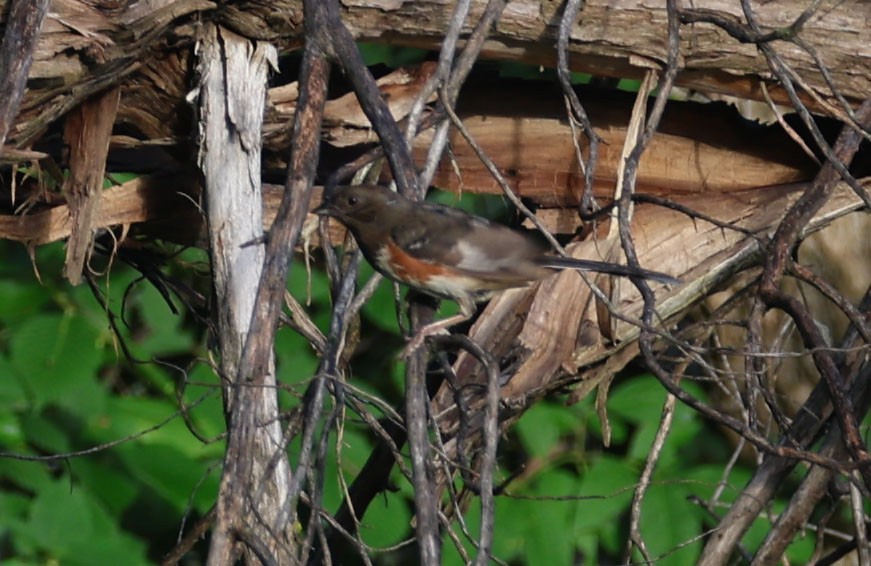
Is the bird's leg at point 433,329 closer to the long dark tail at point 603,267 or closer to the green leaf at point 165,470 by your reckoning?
the long dark tail at point 603,267

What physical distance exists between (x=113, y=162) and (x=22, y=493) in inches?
75.3

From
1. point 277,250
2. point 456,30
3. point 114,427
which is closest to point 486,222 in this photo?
point 456,30

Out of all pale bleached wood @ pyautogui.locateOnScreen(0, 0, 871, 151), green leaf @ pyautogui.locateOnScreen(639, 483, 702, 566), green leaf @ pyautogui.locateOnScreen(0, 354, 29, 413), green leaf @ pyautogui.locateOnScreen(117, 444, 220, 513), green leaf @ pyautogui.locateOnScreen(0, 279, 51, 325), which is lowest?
green leaf @ pyautogui.locateOnScreen(117, 444, 220, 513)

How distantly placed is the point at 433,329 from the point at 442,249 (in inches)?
16.8

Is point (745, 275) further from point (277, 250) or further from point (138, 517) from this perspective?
point (138, 517)

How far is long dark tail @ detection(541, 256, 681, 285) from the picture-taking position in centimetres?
289

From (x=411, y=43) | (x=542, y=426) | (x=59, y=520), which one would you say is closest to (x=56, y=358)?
(x=59, y=520)

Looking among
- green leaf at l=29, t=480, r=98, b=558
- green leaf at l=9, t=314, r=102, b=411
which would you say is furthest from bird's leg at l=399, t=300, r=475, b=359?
green leaf at l=9, t=314, r=102, b=411

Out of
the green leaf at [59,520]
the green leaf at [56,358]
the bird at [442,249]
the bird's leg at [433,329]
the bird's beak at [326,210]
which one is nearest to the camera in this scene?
the bird's leg at [433,329]

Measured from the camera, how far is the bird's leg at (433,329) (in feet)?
7.94

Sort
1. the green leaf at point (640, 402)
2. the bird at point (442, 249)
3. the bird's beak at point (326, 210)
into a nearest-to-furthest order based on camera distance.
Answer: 1. the bird at point (442, 249)
2. the bird's beak at point (326, 210)
3. the green leaf at point (640, 402)

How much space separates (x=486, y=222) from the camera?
3332 millimetres

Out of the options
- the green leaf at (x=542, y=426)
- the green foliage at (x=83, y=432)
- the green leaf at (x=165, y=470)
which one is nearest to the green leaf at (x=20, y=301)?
the green foliage at (x=83, y=432)

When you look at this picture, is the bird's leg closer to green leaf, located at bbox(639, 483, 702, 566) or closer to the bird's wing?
Result: the bird's wing
